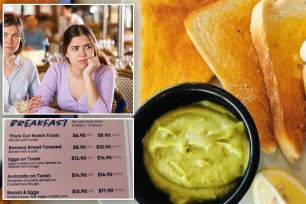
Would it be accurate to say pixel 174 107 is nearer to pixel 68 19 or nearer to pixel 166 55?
pixel 166 55

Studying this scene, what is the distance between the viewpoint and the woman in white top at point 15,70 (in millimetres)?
1021

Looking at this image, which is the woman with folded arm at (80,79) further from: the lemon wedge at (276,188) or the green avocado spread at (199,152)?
the lemon wedge at (276,188)

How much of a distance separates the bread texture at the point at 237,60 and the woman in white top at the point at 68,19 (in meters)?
0.29

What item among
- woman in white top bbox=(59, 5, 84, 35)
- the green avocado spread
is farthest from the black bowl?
woman in white top bbox=(59, 5, 84, 35)

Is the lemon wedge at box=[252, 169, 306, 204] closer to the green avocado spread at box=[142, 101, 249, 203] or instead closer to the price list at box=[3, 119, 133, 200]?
the green avocado spread at box=[142, 101, 249, 203]

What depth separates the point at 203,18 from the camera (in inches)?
40.6

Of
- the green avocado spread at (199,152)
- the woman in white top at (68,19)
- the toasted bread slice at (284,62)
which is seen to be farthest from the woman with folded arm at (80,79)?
the toasted bread slice at (284,62)

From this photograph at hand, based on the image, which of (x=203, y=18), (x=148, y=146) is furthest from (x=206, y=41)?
(x=148, y=146)

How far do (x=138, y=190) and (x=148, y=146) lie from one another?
0.40ft

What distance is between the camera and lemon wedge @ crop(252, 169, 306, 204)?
1.01 meters

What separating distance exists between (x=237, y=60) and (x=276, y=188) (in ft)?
1.15

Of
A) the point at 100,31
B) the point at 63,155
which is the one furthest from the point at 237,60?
the point at 63,155

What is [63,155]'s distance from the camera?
1.03 meters

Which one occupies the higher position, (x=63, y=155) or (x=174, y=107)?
(x=174, y=107)
